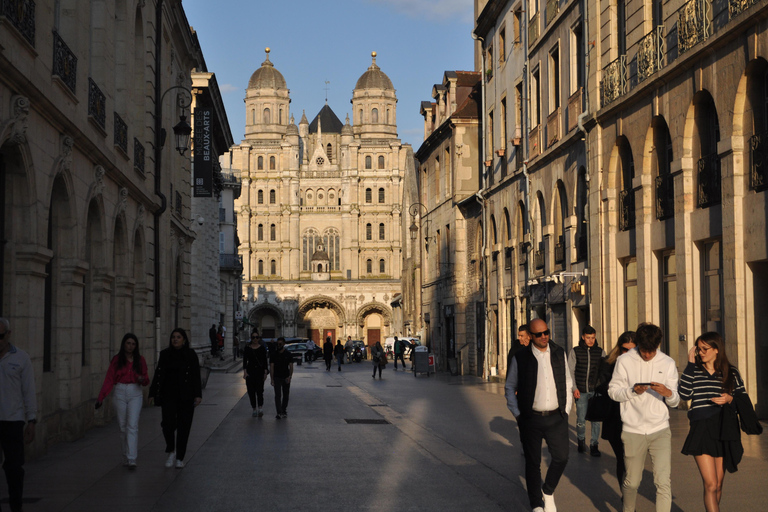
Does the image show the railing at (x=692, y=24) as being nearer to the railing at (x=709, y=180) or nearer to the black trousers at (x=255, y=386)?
the railing at (x=709, y=180)

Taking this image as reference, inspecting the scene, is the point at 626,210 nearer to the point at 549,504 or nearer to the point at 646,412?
the point at 549,504

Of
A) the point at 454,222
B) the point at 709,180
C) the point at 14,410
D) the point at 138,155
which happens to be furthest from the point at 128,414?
the point at 454,222

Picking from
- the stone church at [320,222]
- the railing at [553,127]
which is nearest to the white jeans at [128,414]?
the railing at [553,127]

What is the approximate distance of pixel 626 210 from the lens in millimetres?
20969

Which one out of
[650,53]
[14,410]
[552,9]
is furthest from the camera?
[552,9]

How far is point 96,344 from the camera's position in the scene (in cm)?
1695

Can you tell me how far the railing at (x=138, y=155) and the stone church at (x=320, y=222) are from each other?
8937 cm

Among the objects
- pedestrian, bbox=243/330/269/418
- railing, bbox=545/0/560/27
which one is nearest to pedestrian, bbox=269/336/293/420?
pedestrian, bbox=243/330/269/418

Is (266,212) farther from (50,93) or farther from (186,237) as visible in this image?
(50,93)

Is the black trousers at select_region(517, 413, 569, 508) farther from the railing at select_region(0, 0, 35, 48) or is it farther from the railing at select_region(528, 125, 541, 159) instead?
the railing at select_region(528, 125, 541, 159)

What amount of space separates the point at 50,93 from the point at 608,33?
12867 mm

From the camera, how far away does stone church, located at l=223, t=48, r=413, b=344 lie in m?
112

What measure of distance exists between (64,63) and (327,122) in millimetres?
129294

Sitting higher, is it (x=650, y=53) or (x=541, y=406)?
(x=650, y=53)
